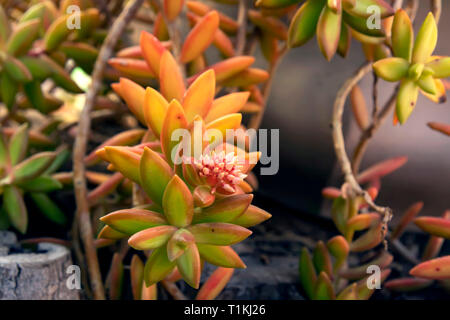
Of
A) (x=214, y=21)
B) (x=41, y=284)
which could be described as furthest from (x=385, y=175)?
(x=41, y=284)

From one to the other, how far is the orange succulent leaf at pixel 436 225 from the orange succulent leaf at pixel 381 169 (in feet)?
0.33

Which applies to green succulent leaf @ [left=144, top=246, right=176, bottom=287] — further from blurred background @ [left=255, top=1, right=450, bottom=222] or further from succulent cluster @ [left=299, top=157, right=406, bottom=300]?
blurred background @ [left=255, top=1, right=450, bottom=222]

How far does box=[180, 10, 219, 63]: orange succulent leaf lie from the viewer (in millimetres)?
603

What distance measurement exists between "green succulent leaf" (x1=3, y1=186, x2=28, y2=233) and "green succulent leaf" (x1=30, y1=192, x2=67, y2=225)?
50 mm

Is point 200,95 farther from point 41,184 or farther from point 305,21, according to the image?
point 41,184

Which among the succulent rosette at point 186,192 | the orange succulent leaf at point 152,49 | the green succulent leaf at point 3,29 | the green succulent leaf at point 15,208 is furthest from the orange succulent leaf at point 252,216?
the green succulent leaf at point 3,29

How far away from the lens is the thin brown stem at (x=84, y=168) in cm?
61

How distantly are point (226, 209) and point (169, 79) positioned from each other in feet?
0.56

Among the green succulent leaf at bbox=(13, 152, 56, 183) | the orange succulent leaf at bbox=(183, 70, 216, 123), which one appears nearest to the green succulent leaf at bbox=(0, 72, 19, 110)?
the green succulent leaf at bbox=(13, 152, 56, 183)

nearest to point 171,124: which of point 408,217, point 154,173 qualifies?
point 154,173

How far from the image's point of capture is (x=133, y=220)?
459 mm

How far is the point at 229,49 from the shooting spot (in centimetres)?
70

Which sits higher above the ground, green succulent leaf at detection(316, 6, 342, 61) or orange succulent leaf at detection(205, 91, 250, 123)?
green succulent leaf at detection(316, 6, 342, 61)
